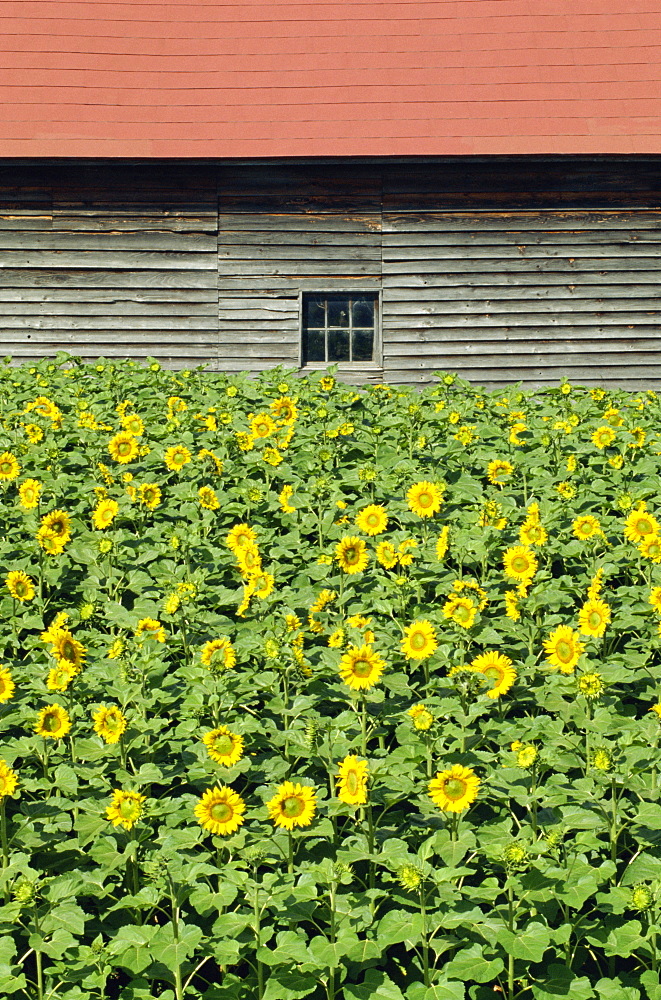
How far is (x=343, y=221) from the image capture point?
35.5 ft

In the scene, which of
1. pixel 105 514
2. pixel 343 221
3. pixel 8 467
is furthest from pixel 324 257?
pixel 105 514

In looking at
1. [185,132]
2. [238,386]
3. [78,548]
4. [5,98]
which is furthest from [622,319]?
[78,548]

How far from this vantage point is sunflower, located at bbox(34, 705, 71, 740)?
9.32 feet

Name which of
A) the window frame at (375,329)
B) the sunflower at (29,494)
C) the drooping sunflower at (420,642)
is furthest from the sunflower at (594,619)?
the window frame at (375,329)

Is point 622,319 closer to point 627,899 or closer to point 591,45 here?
point 591,45

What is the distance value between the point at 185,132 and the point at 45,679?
833 centimetres

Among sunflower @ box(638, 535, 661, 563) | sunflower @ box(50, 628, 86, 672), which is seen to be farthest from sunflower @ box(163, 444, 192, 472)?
sunflower @ box(638, 535, 661, 563)

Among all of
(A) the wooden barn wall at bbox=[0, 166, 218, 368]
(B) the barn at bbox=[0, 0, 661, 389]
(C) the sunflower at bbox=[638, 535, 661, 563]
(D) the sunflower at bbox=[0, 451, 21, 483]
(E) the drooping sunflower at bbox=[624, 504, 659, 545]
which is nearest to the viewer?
(C) the sunflower at bbox=[638, 535, 661, 563]

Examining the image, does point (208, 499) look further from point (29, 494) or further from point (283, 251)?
point (283, 251)

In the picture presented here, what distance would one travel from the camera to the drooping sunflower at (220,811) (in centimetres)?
257

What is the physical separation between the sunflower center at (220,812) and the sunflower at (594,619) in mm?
1330

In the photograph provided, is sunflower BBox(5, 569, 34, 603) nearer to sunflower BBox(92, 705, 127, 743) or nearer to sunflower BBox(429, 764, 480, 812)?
sunflower BBox(92, 705, 127, 743)

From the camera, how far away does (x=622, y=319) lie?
1112 centimetres

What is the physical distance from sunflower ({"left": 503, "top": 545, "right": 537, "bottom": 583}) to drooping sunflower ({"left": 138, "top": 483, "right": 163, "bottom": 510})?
150 cm
